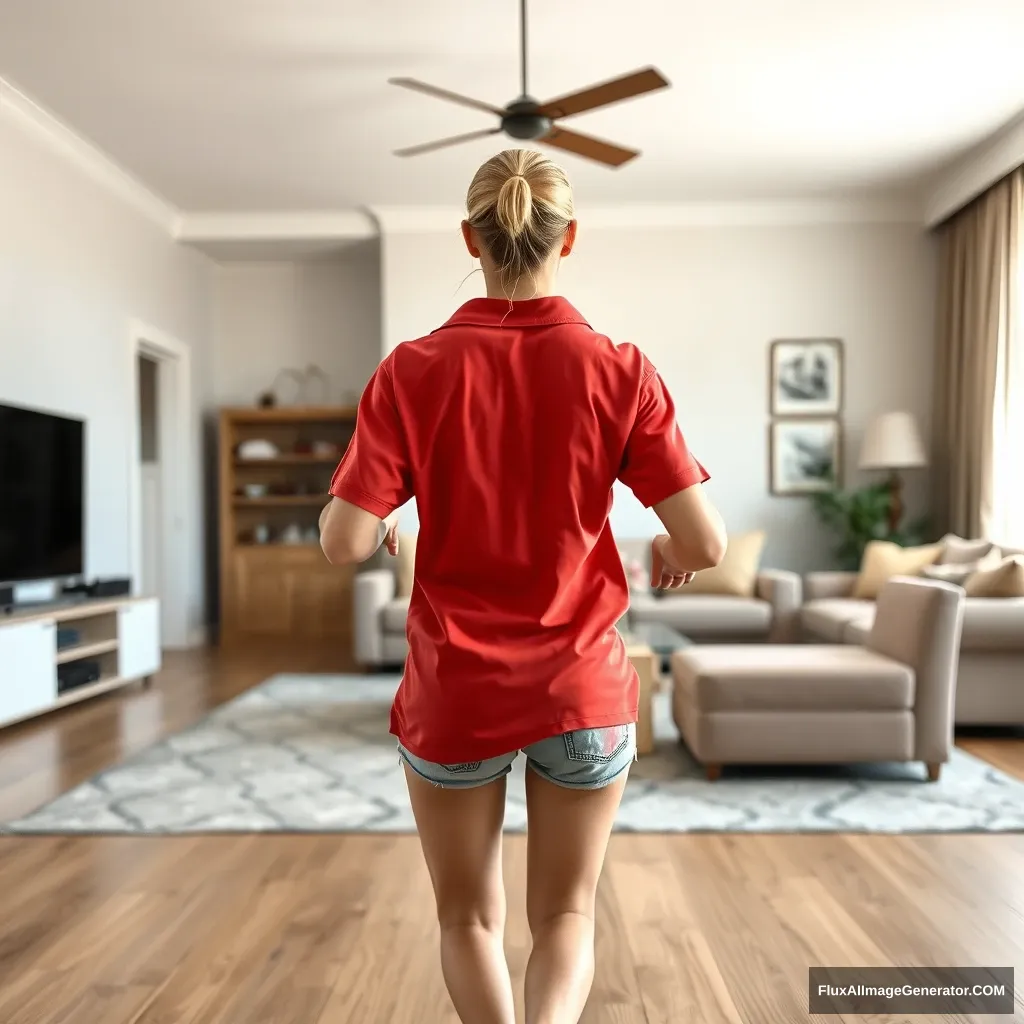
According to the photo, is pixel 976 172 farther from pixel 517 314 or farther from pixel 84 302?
pixel 517 314

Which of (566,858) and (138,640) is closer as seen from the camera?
(566,858)

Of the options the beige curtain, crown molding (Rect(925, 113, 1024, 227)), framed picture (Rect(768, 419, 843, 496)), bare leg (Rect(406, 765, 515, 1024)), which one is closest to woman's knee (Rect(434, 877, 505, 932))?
bare leg (Rect(406, 765, 515, 1024))

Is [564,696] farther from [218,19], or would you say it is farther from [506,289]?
[218,19]

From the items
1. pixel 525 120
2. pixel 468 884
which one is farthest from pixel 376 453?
pixel 525 120

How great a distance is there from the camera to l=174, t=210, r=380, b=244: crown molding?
679 centimetres

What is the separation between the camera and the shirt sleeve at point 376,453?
107cm

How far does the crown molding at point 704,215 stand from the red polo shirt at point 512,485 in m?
5.92

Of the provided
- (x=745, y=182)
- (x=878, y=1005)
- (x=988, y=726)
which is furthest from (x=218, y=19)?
(x=988, y=726)

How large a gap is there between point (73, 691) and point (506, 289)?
4157mm

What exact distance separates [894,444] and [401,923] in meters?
4.91

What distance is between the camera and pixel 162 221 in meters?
6.55

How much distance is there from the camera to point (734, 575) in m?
6.00

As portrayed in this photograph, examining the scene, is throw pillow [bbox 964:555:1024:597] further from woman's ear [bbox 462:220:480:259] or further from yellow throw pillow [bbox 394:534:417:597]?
woman's ear [bbox 462:220:480:259]

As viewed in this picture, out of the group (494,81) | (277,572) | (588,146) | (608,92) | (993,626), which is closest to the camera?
(608,92)
